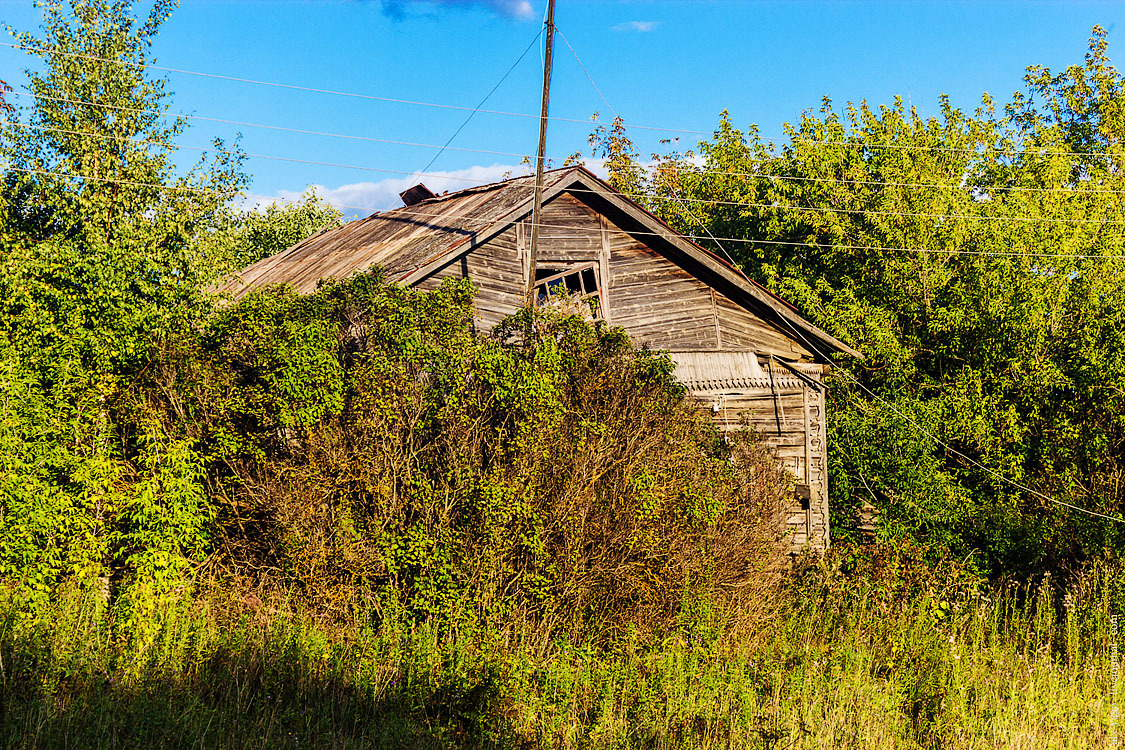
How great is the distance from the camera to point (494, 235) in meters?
13.0

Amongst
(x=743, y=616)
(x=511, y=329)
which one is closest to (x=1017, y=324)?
(x=743, y=616)

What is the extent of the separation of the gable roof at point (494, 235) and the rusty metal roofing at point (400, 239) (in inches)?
0.9

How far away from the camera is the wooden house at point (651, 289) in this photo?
1297cm

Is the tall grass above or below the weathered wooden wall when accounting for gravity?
below

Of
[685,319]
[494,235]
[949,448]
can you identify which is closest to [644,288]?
[685,319]

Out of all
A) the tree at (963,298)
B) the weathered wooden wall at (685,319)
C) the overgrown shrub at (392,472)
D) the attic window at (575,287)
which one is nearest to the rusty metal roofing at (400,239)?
the weathered wooden wall at (685,319)

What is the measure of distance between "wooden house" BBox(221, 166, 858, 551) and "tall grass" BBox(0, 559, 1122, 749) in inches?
195

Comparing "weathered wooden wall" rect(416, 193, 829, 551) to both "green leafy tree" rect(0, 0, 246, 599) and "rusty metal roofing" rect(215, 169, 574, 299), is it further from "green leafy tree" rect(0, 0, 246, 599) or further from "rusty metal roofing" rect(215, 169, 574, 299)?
"green leafy tree" rect(0, 0, 246, 599)

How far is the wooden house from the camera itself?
42.5 feet

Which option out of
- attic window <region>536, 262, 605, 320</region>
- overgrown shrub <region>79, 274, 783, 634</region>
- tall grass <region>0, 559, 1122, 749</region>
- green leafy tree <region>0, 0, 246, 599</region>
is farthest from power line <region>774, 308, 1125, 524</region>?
green leafy tree <region>0, 0, 246, 599</region>

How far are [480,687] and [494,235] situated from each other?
7.93 m

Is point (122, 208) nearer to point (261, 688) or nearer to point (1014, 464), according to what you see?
point (261, 688)

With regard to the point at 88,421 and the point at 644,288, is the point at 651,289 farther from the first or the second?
the point at 88,421

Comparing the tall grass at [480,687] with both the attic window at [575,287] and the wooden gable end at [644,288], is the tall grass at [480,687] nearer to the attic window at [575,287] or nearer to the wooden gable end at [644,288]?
the wooden gable end at [644,288]
